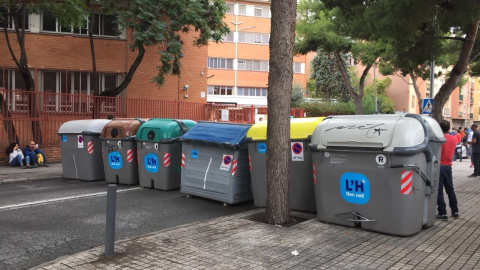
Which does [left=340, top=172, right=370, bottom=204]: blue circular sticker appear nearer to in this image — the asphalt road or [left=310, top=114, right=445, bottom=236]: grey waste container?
[left=310, top=114, right=445, bottom=236]: grey waste container

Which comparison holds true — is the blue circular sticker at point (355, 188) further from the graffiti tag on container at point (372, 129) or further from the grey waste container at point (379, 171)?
the graffiti tag on container at point (372, 129)

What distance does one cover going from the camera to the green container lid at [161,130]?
9.55 meters

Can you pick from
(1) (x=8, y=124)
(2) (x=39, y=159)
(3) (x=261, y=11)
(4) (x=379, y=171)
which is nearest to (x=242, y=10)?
(3) (x=261, y=11)

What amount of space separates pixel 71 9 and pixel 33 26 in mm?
5951

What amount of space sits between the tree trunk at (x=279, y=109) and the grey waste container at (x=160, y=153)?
3451 millimetres

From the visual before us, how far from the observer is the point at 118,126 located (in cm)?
1049

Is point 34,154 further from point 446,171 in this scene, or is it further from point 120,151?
point 446,171

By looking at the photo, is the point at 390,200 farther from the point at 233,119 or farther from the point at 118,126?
the point at 233,119

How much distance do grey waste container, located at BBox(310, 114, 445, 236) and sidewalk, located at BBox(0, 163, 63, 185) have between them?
858cm

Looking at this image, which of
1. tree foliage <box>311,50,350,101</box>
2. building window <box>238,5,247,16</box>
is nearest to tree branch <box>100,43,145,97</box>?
building window <box>238,5,247,16</box>

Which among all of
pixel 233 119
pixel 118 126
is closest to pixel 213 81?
pixel 233 119

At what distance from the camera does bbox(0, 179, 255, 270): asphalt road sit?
17.9 feet

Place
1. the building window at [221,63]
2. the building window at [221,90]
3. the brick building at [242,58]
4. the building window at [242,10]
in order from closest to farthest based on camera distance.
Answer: the building window at [242,10]
the brick building at [242,58]
the building window at [221,63]
the building window at [221,90]

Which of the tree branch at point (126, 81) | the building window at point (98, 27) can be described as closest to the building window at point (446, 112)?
the building window at point (98, 27)
